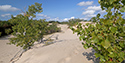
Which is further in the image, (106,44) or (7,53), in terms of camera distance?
(7,53)

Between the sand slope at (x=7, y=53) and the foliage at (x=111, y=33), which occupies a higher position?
the foliage at (x=111, y=33)

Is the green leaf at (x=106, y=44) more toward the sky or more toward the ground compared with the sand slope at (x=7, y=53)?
more toward the sky

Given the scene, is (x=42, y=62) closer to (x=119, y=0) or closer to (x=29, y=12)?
(x=119, y=0)

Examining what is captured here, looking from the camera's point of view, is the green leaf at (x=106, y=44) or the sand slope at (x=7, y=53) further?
the sand slope at (x=7, y=53)

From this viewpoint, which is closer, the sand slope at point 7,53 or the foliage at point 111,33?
the foliage at point 111,33

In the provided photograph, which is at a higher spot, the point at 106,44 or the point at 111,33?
the point at 111,33

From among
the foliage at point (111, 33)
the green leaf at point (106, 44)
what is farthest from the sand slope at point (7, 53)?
the green leaf at point (106, 44)

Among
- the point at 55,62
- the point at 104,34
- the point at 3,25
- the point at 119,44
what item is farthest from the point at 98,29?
the point at 3,25

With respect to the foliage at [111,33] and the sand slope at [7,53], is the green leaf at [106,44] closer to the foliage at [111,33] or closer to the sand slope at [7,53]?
the foliage at [111,33]

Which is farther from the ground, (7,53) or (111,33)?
(111,33)

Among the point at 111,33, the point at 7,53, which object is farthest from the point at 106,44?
the point at 7,53

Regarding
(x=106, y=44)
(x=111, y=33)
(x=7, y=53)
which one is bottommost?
(x=7, y=53)

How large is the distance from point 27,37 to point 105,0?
546 cm

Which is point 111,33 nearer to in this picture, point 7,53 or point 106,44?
point 106,44
